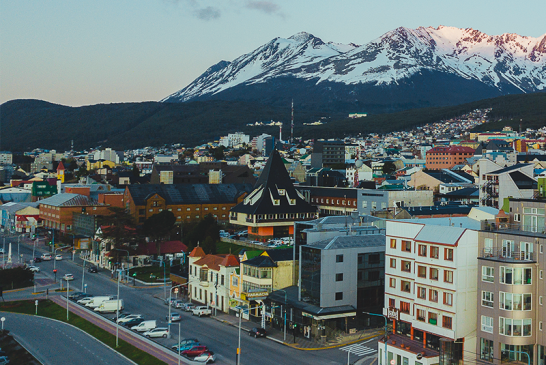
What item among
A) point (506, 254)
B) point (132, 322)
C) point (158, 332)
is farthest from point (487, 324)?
point (132, 322)

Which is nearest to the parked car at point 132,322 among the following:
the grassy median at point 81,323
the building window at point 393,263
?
the grassy median at point 81,323

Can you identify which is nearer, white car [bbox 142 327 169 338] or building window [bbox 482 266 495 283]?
building window [bbox 482 266 495 283]

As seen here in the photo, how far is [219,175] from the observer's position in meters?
152

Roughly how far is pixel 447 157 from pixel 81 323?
146969 mm

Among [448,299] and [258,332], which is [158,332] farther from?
[448,299]

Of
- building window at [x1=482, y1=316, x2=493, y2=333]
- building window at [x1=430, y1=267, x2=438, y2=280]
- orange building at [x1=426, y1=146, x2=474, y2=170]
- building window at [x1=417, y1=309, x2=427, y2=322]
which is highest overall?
orange building at [x1=426, y1=146, x2=474, y2=170]

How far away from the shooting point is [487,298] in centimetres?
3988

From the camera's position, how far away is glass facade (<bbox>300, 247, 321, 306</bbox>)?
52.2 meters

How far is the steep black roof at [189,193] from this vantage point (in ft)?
389

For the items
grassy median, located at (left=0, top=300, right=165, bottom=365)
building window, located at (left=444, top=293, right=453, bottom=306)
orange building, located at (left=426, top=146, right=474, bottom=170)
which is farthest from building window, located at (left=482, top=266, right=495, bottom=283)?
orange building, located at (left=426, top=146, right=474, bottom=170)

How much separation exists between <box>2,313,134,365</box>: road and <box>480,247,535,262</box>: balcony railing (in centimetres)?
2634

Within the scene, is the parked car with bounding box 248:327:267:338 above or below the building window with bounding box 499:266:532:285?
below

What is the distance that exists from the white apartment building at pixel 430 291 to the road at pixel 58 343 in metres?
19.9

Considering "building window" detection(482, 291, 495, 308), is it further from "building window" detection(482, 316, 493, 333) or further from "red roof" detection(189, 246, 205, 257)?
"red roof" detection(189, 246, 205, 257)
